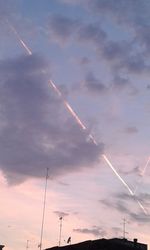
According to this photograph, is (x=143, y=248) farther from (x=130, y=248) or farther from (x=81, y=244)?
(x=81, y=244)

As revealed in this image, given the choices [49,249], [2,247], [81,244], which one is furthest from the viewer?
[2,247]

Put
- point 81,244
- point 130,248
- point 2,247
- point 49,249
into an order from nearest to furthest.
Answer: point 130,248, point 81,244, point 49,249, point 2,247

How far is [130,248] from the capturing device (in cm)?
6956

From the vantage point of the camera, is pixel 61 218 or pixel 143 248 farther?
pixel 61 218

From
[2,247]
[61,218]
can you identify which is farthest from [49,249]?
[2,247]

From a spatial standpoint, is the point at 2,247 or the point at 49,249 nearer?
the point at 49,249

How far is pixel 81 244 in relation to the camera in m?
74.9

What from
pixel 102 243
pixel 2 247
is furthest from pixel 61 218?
pixel 2 247

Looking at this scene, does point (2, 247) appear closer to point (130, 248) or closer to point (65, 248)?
point (65, 248)

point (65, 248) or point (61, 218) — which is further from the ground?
point (61, 218)

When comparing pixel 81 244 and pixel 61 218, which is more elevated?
pixel 61 218

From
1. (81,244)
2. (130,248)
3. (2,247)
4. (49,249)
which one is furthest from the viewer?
(2,247)

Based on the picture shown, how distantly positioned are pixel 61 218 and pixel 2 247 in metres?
30.5

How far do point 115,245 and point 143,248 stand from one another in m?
4.58
